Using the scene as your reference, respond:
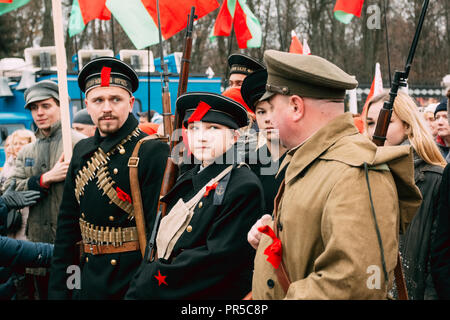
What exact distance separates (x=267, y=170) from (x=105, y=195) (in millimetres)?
1053

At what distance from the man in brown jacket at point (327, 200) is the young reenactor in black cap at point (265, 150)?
106 centimetres

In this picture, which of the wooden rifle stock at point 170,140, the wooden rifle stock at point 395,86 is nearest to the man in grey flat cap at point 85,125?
the wooden rifle stock at point 170,140

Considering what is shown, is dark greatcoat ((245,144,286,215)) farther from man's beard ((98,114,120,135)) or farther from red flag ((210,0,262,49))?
red flag ((210,0,262,49))

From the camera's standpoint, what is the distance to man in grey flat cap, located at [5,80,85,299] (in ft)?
14.5

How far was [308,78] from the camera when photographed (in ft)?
6.42

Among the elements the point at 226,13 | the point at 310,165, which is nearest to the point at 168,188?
the point at 310,165

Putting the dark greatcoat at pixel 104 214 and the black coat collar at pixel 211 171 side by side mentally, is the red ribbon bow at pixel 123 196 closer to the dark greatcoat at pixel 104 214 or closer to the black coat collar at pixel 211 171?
the dark greatcoat at pixel 104 214

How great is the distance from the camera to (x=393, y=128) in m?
3.27

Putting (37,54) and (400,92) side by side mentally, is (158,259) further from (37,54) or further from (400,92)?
(37,54)

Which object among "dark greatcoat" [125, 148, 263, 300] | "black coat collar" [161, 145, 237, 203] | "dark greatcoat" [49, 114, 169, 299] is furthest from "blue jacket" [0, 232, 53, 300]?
"black coat collar" [161, 145, 237, 203]

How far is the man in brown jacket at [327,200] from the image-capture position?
1.70 metres

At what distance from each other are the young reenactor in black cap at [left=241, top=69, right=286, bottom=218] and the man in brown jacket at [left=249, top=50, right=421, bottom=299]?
1.06 metres

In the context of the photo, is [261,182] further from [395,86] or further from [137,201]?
[395,86]
